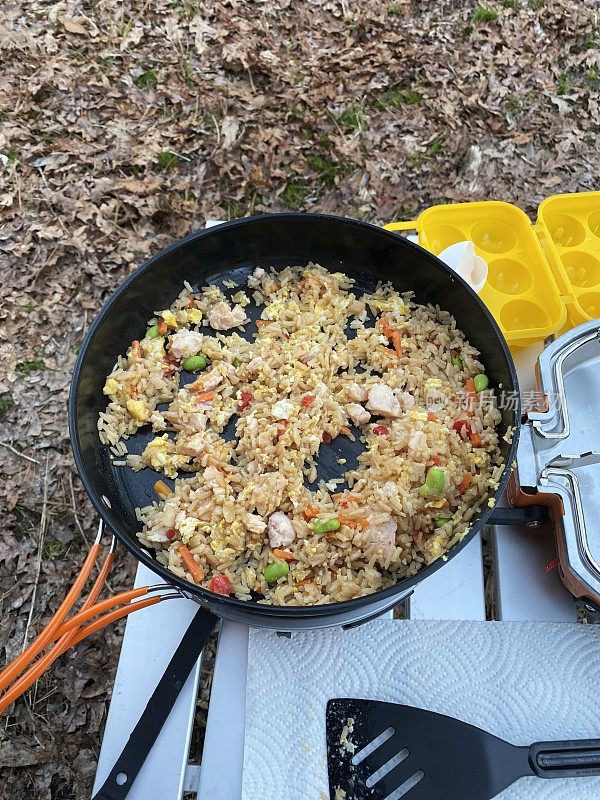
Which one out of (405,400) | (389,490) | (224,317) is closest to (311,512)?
(389,490)

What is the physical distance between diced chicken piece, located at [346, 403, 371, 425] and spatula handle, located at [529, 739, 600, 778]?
0.83 metres

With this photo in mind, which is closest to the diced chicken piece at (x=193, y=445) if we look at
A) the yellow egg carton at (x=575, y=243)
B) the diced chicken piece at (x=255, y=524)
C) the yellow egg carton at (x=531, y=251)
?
the diced chicken piece at (x=255, y=524)

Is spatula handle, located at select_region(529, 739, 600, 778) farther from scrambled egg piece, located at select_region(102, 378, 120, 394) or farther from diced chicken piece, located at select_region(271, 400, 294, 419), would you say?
scrambled egg piece, located at select_region(102, 378, 120, 394)

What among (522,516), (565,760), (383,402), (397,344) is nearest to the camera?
(565,760)

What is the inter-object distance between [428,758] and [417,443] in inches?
27.7

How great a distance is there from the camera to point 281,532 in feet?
4.68

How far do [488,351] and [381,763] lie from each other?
1.02 m

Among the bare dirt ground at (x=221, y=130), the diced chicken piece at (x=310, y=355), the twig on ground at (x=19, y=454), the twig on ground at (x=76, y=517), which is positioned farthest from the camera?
the bare dirt ground at (x=221, y=130)

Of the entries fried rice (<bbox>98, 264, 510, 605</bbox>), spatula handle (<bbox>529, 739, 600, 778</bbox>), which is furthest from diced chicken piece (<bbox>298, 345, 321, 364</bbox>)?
spatula handle (<bbox>529, 739, 600, 778</bbox>)

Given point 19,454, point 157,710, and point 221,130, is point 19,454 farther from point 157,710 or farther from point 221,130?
point 221,130

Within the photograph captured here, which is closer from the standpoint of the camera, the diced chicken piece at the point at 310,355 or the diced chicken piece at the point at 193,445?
the diced chicken piece at the point at 193,445

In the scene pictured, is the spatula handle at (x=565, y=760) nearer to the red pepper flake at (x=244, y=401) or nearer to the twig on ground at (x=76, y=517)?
the red pepper flake at (x=244, y=401)

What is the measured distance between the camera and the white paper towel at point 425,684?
52.9 inches

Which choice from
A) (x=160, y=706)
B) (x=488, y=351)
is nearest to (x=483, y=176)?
(x=488, y=351)
